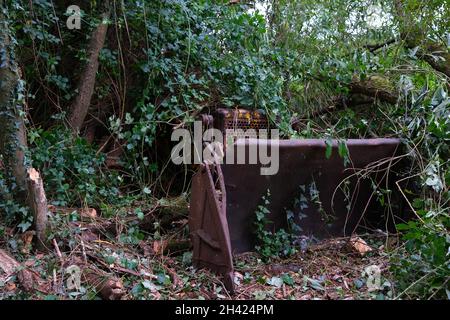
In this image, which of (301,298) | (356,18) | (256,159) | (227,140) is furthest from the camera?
(356,18)

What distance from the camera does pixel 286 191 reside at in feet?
12.8

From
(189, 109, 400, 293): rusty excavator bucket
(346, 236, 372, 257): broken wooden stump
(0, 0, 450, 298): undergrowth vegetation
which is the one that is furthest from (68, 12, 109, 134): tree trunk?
(346, 236, 372, 257): broken wooden stump

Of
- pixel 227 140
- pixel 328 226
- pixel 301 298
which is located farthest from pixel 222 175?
pixel 328 226

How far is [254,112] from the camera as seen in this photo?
4414 mm

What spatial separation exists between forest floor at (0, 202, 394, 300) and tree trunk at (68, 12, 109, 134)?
1.24m

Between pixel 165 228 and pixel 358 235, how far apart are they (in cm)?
177

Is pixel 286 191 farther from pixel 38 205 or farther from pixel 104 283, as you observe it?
pixel 38 205

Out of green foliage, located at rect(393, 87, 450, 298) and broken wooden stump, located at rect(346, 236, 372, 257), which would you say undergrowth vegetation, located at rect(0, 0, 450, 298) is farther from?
broken wooden stump, located at rect(346, 236, 372, 257)

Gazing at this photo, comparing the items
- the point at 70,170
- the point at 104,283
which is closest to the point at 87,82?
the point at 70,170

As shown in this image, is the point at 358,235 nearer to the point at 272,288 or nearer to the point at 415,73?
the point at 272,288

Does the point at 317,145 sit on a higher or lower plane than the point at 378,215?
higher

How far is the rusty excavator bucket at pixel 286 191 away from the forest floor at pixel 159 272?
0.19m

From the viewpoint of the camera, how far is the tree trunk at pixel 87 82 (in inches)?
174

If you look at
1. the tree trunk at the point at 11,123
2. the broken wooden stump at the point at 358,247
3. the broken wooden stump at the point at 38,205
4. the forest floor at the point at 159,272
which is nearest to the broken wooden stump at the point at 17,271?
the forest floor at the point at 159,272
